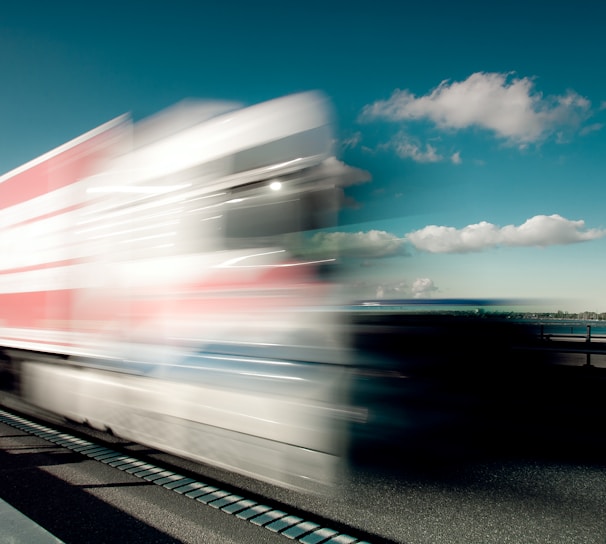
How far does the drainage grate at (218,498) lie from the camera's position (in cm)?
314

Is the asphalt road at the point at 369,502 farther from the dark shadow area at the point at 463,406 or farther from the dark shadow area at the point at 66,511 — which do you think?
the dark shadow area at the point at 463,406

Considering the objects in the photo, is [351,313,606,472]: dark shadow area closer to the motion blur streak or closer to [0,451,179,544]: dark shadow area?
the motion blur streak

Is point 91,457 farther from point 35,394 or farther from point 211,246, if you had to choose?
point 211,246

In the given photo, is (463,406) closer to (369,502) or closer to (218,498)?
(369,502)

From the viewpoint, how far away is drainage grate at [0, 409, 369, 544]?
3.14m

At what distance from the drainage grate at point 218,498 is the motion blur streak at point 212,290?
0.99 ft

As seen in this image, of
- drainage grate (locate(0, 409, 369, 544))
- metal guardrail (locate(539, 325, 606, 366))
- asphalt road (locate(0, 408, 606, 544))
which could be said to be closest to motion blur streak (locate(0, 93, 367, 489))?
drainage grate (locate(0, 409, 369, 544))

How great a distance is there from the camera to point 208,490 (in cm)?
386

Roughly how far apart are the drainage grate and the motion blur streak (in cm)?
30

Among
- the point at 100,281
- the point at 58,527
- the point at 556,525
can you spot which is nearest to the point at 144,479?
the point at 58,527

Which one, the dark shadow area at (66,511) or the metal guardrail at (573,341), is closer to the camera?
the dark shadow area at (66,511)

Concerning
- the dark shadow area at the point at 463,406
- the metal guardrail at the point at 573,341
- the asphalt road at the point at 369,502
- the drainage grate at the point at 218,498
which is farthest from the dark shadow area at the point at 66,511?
the metal guardrail at the point at 573,341

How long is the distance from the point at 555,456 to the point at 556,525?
2079 mm

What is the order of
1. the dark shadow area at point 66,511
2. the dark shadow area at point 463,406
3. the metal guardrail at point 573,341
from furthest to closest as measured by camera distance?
the metal guardrail at point 573,341, the dark shadow area at point 463,406, the dark shadow area at point 66,511
